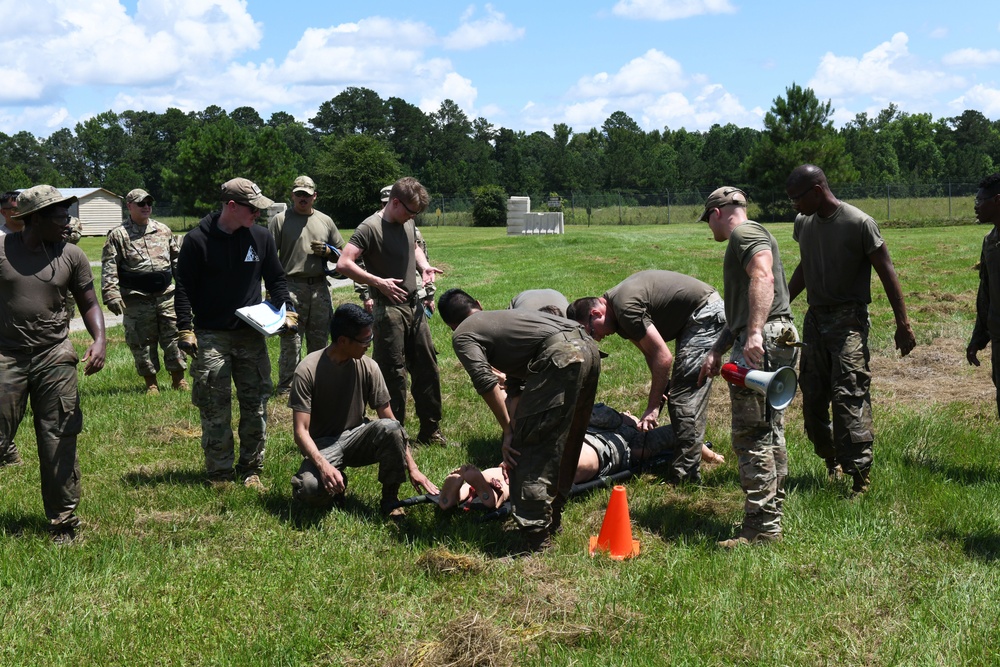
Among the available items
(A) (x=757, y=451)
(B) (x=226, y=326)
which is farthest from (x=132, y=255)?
(A) (x=757, y=451)

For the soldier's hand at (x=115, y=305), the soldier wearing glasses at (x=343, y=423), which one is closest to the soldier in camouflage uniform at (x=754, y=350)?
the soldier wearing glasses at (x=343, y=423)

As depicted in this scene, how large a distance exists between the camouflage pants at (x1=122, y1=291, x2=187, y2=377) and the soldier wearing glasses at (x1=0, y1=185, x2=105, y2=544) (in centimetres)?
475

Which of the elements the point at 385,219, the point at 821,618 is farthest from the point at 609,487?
the point at 385,219

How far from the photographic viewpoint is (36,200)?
5.65 metres

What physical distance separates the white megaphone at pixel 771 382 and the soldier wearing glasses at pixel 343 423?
2.24 meters

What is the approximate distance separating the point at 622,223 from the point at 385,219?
173ft

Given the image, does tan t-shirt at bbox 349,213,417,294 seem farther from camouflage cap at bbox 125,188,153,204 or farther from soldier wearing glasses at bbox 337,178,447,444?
camouflage cap at bbox 125,188,153,204

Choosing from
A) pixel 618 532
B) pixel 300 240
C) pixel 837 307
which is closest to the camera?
pixel 618 532

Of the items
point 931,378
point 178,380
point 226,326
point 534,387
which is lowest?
point 931,378

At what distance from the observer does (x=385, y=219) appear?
25.5ft

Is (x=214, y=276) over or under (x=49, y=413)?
over

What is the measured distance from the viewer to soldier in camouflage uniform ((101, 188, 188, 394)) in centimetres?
1034

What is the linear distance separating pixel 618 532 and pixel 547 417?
84 centimetres

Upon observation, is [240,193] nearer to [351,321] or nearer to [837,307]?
[351,321]
